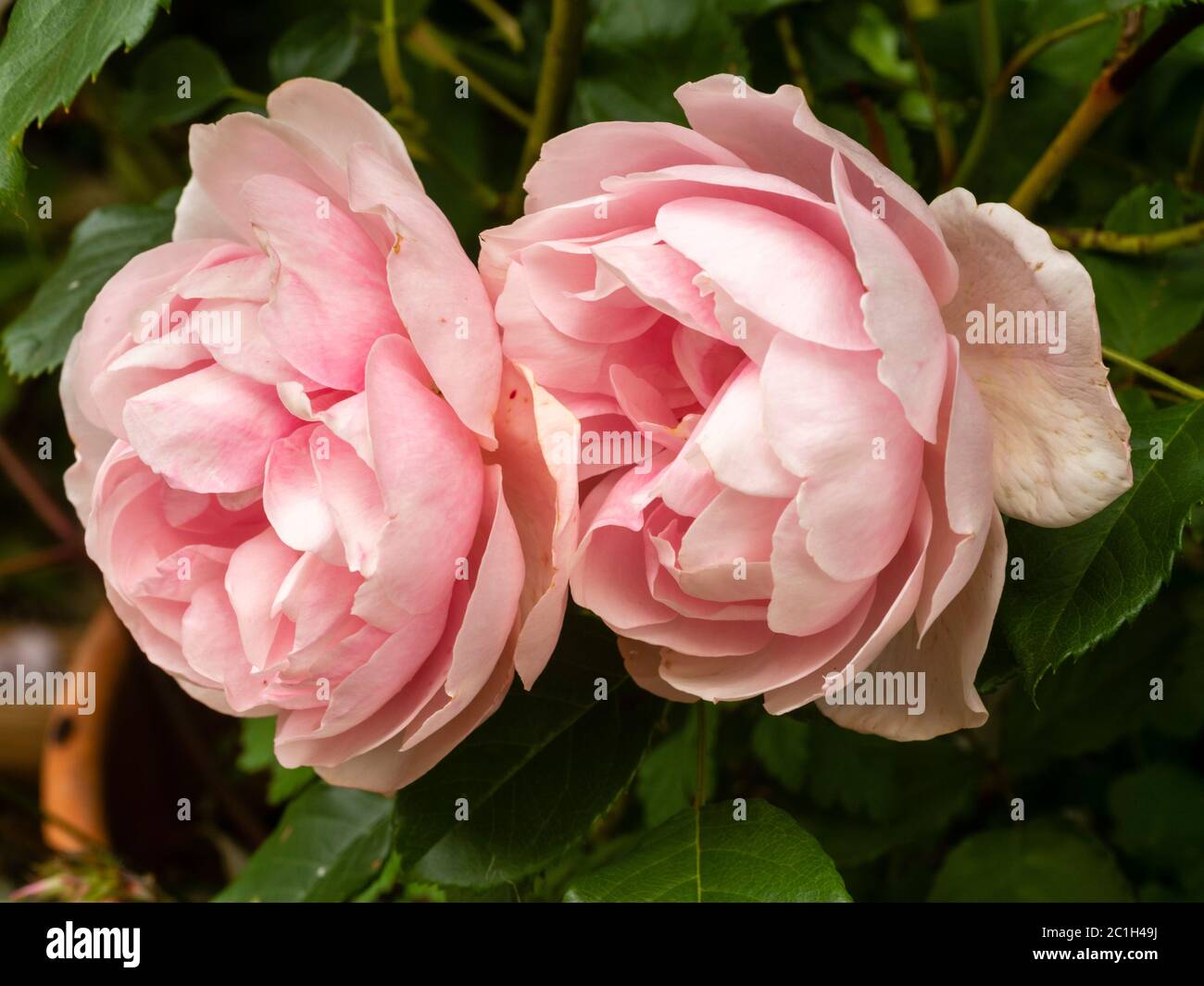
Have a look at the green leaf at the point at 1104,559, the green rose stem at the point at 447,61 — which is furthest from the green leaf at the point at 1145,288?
the green rose stem at the point at 447,61

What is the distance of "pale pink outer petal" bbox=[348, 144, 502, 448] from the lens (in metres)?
0.34

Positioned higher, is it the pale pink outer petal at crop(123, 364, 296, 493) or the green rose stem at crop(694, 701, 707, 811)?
the pale pink outer petal at crop(123, 364, 296, 493)

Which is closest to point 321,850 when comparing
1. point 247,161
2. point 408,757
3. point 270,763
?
point 270,763

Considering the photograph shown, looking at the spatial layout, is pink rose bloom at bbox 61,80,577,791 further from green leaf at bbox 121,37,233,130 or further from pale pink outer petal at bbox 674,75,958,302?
green leaf at bbox 121,37,233,130

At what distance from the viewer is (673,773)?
27.4 inches

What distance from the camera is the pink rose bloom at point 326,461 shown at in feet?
1.13

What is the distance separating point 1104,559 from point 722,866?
18cm

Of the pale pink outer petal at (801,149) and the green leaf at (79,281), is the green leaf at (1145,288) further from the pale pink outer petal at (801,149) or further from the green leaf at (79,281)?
the green leaf at (79,281)

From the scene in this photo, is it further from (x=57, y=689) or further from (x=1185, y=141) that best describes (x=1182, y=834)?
(x=57, y=689)

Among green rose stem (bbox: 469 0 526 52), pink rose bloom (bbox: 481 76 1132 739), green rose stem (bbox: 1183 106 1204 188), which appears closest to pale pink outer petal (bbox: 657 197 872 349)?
pink rose bloom (bbox: 481 76 1132 739)

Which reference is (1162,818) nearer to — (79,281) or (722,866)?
(722,866)

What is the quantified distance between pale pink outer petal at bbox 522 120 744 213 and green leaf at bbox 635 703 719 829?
36 centimetres

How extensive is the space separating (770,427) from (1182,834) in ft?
1.87

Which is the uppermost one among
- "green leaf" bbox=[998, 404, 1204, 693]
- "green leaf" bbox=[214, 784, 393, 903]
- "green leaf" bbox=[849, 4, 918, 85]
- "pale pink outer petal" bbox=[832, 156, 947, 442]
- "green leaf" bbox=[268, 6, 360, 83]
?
"green leaf" bbox=[849, 4, 918, 85]
